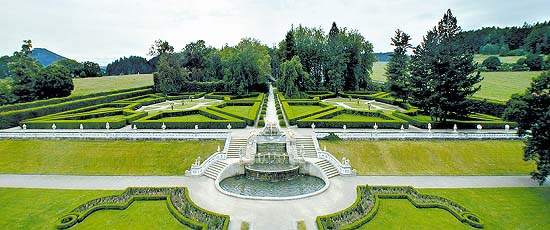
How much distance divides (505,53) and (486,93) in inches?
2031

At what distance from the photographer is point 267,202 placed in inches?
741

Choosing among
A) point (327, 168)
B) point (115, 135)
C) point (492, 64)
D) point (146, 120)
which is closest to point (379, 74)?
point (492, 64)

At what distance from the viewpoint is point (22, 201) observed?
19.1m

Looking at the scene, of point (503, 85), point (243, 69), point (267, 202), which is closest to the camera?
point (267, 202)

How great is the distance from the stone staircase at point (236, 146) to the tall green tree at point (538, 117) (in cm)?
1895

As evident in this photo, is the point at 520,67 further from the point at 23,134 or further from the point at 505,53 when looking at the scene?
the point at 23,134

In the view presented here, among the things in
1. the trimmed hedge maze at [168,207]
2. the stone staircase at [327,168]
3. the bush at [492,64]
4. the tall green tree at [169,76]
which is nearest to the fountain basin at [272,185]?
the stone staircase at [327,168]

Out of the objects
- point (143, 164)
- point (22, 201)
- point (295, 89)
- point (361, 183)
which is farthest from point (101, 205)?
point (295, 89)

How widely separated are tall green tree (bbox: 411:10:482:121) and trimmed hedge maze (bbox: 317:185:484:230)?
13.6 meters

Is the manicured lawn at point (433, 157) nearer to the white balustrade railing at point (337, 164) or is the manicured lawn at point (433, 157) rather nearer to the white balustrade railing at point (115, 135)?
the white balustrade railing at point (337, 164)

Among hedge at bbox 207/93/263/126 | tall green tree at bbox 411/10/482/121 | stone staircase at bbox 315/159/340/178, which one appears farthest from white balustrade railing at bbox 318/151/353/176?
tall green tree at bbox 411/10/482/121

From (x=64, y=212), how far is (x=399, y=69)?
4341cm

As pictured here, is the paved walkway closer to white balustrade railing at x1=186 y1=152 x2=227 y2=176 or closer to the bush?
white balustrade railing at x1=186 y1=152 x2=227 y2=176

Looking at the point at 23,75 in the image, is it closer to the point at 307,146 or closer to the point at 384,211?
the point at 307,146
